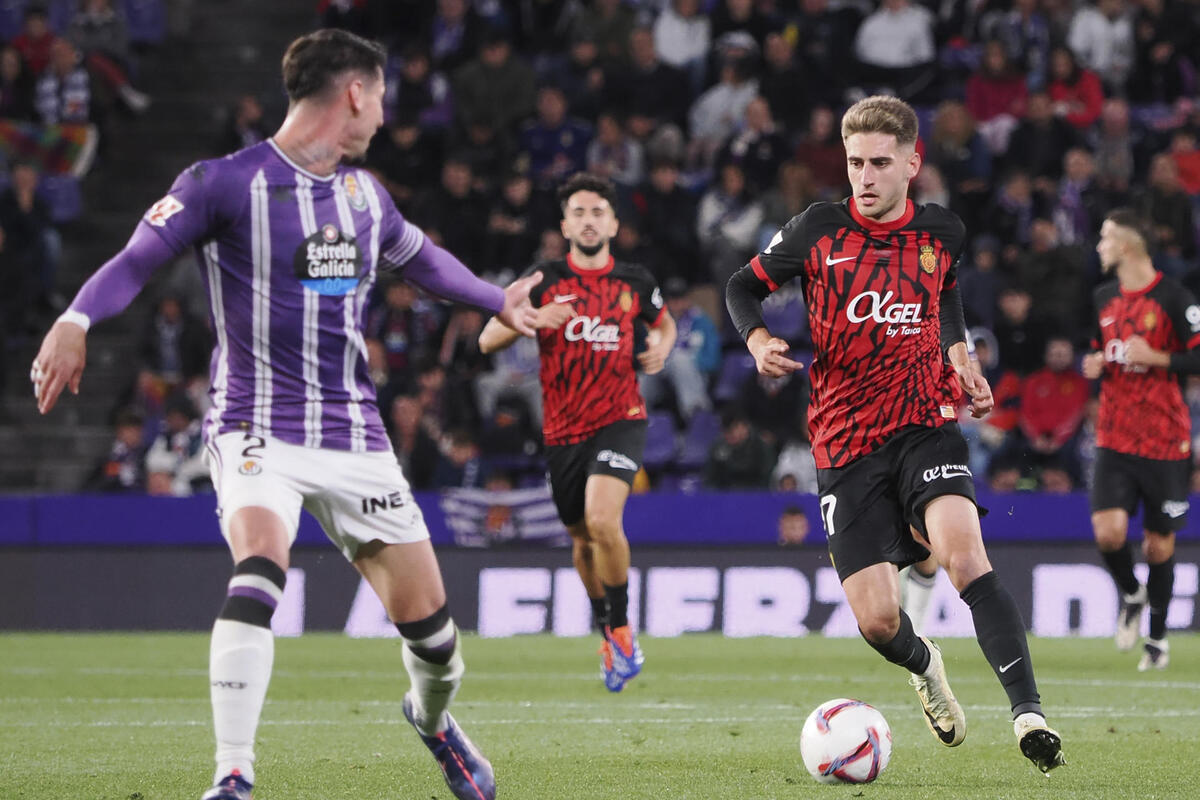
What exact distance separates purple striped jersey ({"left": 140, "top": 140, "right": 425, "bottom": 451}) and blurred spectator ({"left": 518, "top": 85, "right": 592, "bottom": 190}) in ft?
42.7

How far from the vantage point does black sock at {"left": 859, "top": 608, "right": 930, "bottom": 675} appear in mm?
6520

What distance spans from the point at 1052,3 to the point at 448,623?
608 inches

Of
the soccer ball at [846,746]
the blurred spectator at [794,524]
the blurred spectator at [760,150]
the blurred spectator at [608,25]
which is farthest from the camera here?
the blurred spectator at [608,25]

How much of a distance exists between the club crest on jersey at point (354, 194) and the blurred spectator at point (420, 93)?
13.9m

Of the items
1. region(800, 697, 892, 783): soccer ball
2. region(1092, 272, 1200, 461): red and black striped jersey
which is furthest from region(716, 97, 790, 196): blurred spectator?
region(800, 697, 892, 783): soccer ball

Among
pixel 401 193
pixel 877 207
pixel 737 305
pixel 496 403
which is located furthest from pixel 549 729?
pixel 401 193

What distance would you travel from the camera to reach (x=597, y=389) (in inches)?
402

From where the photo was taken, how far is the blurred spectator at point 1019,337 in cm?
1631

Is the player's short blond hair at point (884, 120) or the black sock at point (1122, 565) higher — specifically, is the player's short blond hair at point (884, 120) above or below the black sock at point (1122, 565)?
above

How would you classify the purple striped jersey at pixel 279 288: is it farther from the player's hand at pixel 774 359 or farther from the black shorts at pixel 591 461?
the black shorts at pixel 591 461

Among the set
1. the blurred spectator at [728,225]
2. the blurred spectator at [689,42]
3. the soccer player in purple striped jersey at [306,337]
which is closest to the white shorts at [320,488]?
the soccer player in purple striped jersey at [306,337]

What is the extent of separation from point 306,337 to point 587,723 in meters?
3.44

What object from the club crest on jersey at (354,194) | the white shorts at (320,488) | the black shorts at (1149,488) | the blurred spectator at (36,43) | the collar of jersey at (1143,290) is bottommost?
the black shorts at (1149,488)

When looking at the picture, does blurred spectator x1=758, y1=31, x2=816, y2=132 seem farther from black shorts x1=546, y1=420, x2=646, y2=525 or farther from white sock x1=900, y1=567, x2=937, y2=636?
black shorts x1=546, y1=420, x2=646, y2=525
